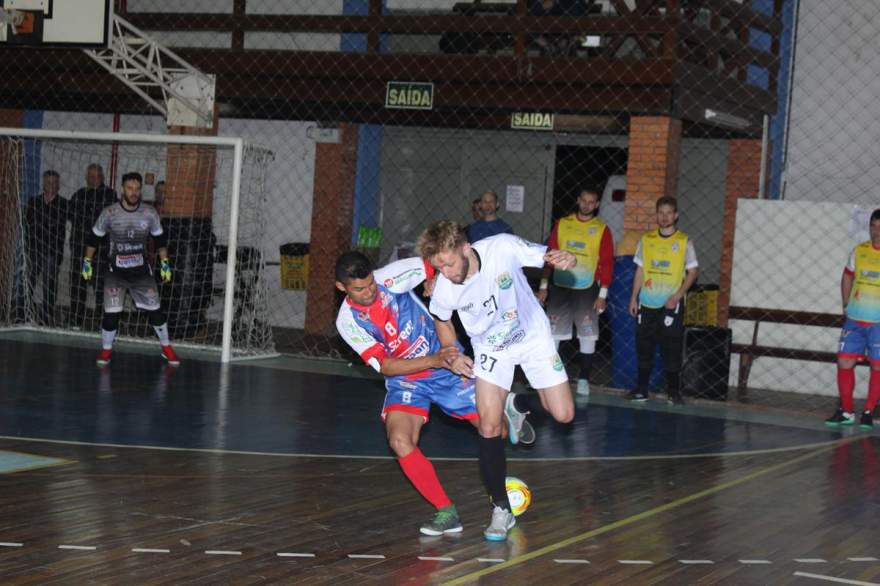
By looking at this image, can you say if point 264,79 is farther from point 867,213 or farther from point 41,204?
point 867,213

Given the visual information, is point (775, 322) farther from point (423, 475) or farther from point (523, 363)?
point (423, 475)

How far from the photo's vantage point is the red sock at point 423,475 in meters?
6.54

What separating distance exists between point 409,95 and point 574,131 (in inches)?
98.8

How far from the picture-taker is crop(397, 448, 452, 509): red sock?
6535 mm

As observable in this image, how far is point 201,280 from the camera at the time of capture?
631 inches

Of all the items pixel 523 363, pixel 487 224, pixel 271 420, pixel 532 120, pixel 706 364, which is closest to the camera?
pixel 523 363

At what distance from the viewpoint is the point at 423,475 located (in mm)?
6543

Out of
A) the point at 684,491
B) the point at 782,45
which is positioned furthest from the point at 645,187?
the point at 684,491

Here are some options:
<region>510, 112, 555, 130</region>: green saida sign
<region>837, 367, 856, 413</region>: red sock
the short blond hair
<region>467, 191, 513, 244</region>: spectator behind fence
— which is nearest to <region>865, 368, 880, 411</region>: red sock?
<region>837, 367, 856, 413</region>: red sock

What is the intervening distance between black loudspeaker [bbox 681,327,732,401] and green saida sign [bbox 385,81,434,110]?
4330mm

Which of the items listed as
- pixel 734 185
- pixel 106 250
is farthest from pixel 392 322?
pixel 734 185

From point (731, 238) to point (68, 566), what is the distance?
1235cm

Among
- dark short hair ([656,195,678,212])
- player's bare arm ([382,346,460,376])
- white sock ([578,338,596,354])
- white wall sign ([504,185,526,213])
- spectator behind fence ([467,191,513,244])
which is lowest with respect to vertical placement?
white sock ([578,338,596,354])

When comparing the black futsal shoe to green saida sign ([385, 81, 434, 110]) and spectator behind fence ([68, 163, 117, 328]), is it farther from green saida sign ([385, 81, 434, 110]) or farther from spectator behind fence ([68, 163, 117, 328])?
spectator behind fence ([68, 163, 117, 328])
